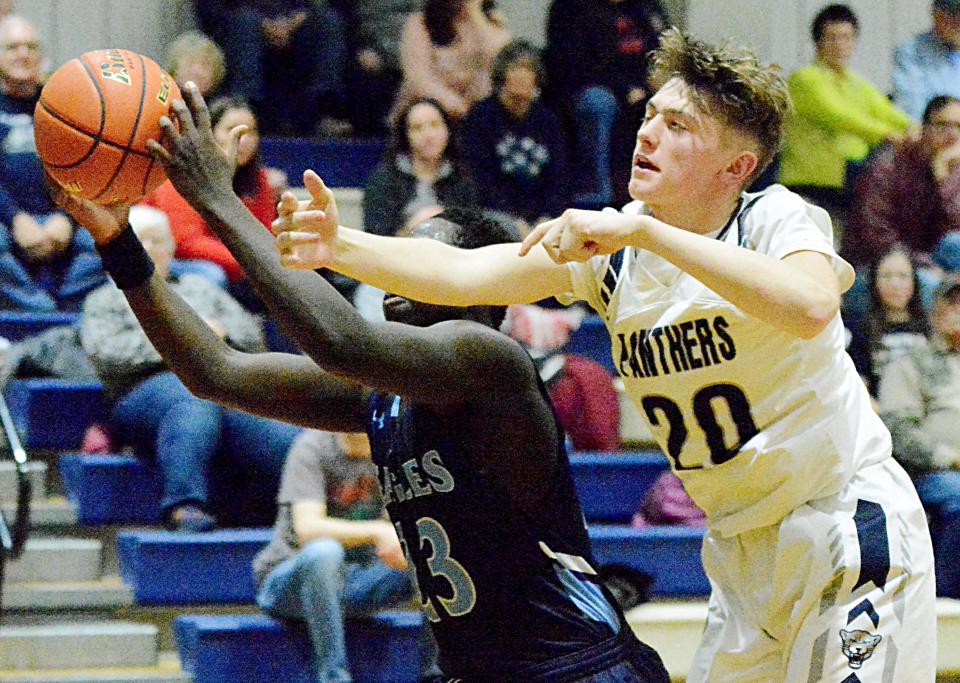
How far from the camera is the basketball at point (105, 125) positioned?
3.08 metres

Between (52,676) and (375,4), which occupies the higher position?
(375,4)

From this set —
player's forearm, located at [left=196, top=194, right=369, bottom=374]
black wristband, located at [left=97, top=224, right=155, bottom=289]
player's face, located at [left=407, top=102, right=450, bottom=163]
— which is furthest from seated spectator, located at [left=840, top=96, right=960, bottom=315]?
player's forearm, located at [left=196, top=194, right=369, bottom=374]

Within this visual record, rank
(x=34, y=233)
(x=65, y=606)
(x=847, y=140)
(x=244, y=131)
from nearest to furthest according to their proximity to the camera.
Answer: (x=244, y=131)
(x=65, y=606)
(x=34, y=233)
(x=847, y=140)

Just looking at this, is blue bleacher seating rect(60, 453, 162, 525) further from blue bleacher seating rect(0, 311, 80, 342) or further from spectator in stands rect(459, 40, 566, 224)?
spectator in stands rect(459, 40, 566, 224)

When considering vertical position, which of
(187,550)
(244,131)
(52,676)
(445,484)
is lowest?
(52,676)

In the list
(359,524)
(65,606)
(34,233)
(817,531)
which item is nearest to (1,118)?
(34,233)

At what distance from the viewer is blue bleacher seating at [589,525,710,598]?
634cm

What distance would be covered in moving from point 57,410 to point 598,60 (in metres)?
3.54

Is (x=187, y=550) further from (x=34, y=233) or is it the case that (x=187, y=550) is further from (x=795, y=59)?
(x=795, y=59)

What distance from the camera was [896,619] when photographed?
3.18m

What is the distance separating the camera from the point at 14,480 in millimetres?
6609

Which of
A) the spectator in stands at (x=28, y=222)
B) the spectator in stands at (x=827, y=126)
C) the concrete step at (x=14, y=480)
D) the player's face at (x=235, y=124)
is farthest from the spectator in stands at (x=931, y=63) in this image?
the concrete step at (x=14, y=480)

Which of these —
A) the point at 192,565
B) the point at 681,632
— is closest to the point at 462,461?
the point at 192,565

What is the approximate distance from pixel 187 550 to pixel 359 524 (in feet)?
2.44
